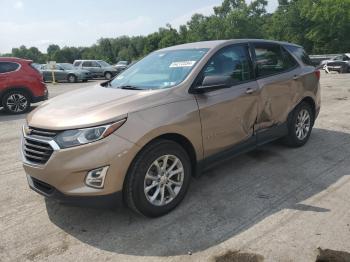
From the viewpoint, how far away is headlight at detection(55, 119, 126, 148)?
3387 millimetres

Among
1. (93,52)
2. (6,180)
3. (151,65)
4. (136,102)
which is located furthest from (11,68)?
(93,52)

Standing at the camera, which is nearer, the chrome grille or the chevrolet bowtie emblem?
the chrome grille

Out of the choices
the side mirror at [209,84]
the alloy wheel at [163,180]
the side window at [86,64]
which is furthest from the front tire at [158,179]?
the side window at [86,64]

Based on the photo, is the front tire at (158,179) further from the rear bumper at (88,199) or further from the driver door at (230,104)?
the driver door at (230,104)

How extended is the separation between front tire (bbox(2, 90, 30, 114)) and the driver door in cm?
808

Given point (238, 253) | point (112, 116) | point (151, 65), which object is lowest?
point (238, 253)

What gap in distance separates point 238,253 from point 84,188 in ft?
4.80

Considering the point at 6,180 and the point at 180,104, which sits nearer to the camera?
the point at 180,104

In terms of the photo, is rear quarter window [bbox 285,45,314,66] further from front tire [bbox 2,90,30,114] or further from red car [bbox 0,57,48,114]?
front tire [bbox 2,90,30,114]

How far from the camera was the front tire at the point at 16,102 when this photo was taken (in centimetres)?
1092

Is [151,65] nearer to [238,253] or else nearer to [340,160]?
[238,253]

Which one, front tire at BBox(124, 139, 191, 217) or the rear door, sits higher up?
the rear door

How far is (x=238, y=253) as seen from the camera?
325 centimetres

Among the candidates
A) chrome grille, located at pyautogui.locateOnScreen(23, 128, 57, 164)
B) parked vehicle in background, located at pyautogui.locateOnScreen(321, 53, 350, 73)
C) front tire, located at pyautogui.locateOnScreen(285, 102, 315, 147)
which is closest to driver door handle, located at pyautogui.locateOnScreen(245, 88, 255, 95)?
front tire, located at pyautogui.locateOnScreen(285, 102, 315, 147)
